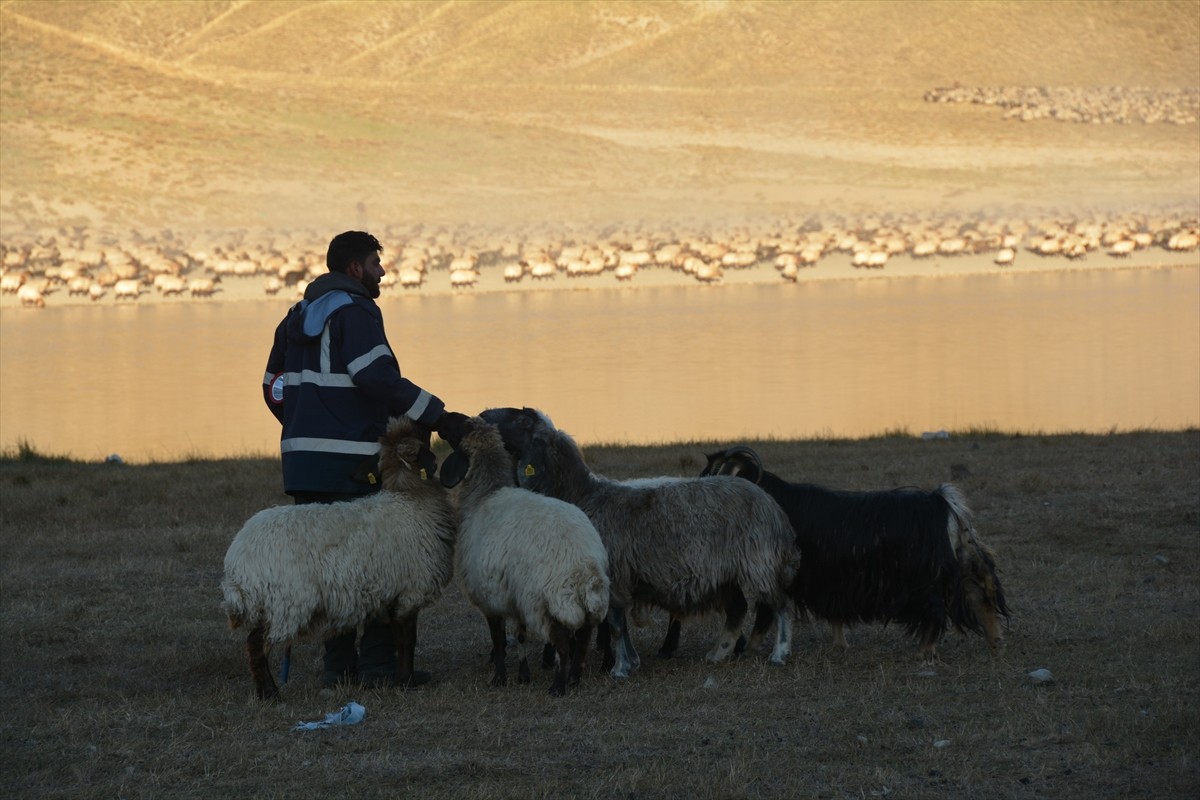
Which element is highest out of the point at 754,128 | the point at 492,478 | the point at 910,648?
the point at 754,128

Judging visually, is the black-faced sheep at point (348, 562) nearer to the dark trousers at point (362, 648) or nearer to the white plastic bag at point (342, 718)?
the dark trousers at point (362, 648)

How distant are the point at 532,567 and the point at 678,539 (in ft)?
3.04

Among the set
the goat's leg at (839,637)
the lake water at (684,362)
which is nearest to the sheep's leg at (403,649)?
the goat's leg at (839,637)

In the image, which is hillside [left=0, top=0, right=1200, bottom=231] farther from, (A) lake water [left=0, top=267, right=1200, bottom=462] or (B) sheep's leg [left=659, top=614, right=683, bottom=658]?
(B) sheep's leg [left=659, top=614, right=683, bottom=658]

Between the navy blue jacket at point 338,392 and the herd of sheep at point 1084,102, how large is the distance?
222ft

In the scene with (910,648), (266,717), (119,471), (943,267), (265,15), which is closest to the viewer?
(266,717)

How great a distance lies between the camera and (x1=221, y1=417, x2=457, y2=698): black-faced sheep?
7.45 metres

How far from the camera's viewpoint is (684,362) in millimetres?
25328

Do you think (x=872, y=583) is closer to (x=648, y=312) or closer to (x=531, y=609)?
(x=531, y=609)

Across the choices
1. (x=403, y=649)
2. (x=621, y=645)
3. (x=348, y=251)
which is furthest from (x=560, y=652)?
(x=348, y=251)

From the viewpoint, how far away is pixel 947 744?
6617mm

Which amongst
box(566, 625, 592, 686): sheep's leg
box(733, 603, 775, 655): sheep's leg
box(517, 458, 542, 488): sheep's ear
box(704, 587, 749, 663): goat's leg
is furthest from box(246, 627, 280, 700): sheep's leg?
box(733, 603, 775, 655): sheep's leg

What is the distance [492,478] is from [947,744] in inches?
101

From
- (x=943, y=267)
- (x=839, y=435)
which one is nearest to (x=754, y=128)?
(x=943, y=267)
